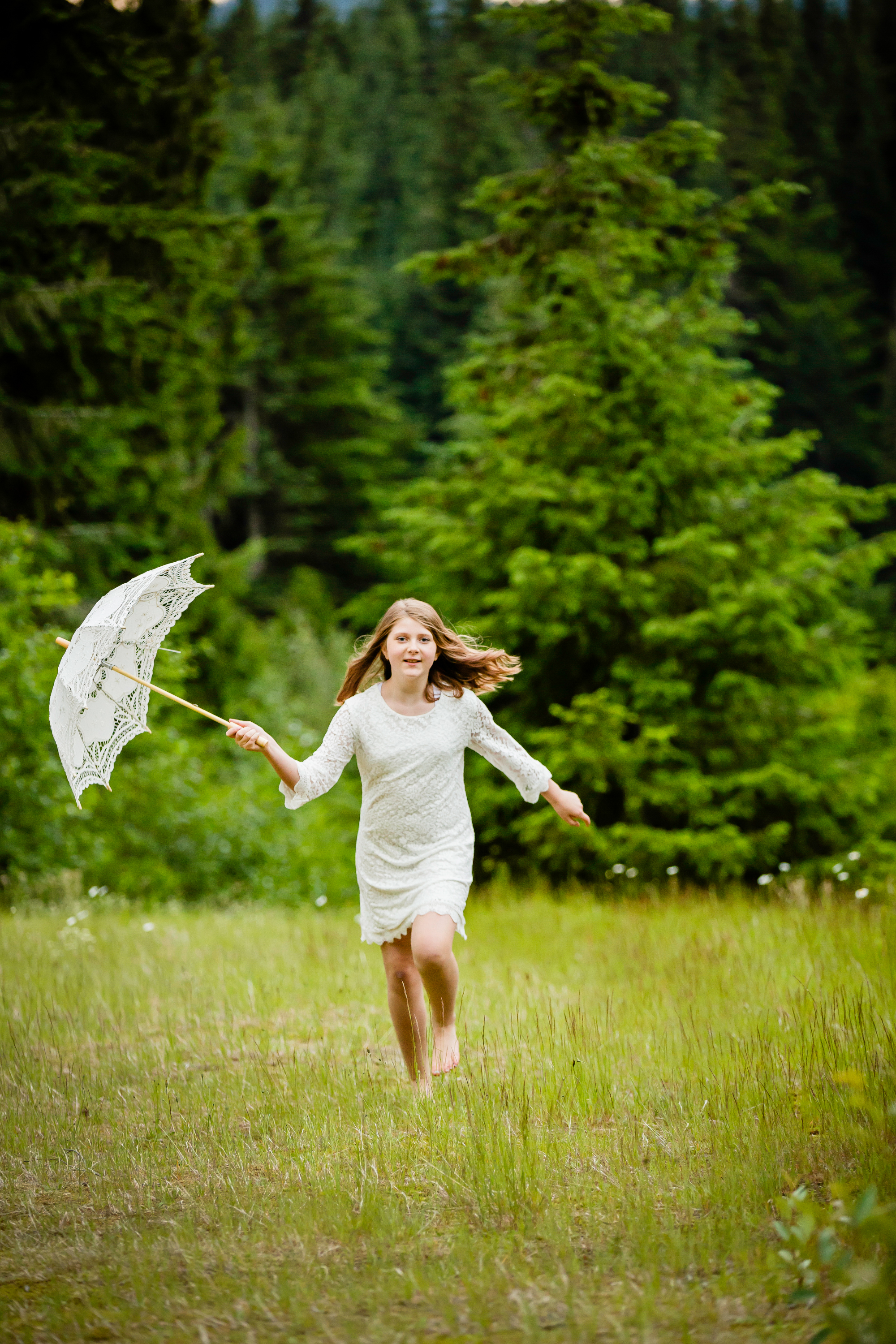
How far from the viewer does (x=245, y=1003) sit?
6.17m

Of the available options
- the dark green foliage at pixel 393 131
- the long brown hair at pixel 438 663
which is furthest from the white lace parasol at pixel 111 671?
the dark green foliage at pixel 393 131

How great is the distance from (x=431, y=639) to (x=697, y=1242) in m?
2.39

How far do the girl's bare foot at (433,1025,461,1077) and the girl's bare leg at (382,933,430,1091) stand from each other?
0.05 meters

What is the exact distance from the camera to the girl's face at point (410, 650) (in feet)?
15.0

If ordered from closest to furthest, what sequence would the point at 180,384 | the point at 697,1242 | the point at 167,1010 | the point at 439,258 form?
the point at 697,1242 < the point at 167,1010 < the point at 439,258 < the point at 180,384

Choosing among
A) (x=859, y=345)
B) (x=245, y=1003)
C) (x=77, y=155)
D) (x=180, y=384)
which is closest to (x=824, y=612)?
(x=245, y=1003)

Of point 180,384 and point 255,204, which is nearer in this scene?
point 180,384

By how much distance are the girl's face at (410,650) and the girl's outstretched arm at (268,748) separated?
58 cm

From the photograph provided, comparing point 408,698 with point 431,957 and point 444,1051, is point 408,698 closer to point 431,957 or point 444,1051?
point 431,957

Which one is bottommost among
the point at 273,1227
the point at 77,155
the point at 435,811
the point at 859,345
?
the point at 273,1227

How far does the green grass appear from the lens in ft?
9.20

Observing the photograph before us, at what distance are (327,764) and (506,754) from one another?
764mm

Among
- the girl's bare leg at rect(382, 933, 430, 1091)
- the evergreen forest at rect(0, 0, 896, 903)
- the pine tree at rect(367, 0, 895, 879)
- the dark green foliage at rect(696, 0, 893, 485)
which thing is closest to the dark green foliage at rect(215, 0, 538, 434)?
the dark green foliage at rect(696, 0, 893, 485)

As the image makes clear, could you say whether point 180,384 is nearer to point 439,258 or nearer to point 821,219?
point 439,258
